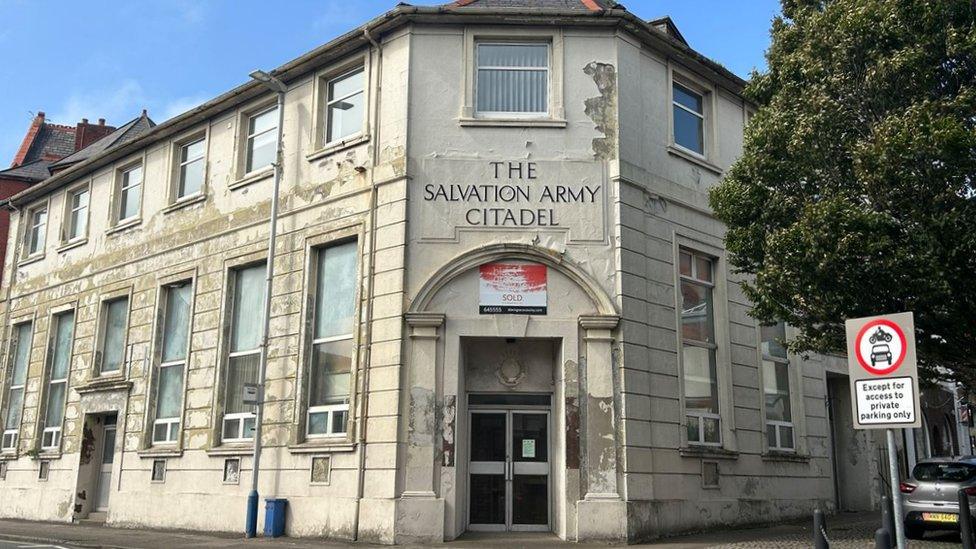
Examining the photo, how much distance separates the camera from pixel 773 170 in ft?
44.1

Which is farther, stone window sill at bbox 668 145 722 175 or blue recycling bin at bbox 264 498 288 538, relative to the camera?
stone window sill at bbox 668 145 722 175

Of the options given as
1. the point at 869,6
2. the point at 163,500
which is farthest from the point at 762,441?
the point at 163,500

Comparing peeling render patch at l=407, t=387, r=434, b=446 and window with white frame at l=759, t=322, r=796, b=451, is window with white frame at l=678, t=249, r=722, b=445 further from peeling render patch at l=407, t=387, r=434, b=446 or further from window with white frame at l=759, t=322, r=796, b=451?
peeling render patch at l=407, t=387, r=434, b=446

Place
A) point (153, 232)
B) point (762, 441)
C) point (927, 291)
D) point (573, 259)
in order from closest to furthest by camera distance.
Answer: point (927, 291) → point (573, 259) → point (762, 441) → point (153, 232)

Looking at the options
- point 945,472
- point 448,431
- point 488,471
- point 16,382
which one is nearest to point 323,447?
point 448,431

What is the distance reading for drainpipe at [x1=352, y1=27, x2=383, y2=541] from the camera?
1484 centimetres

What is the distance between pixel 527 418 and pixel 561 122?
527 centimetres

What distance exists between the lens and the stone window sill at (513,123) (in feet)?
51.8

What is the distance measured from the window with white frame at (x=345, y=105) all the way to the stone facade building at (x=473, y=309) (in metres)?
0.06

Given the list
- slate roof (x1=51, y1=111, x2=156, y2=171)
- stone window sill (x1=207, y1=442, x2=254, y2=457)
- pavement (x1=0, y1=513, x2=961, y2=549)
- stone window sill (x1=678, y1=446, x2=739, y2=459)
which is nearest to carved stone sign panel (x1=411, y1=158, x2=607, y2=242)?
stone window sill (x1=678, y1=446, x2=739, y2=459)

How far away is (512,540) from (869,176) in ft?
25.0

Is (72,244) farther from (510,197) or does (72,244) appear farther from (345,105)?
(510,197)

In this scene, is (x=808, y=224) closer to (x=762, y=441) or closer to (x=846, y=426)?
(x=762, y=441)

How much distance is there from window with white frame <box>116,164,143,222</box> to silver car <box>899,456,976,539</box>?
1830 centimetres
